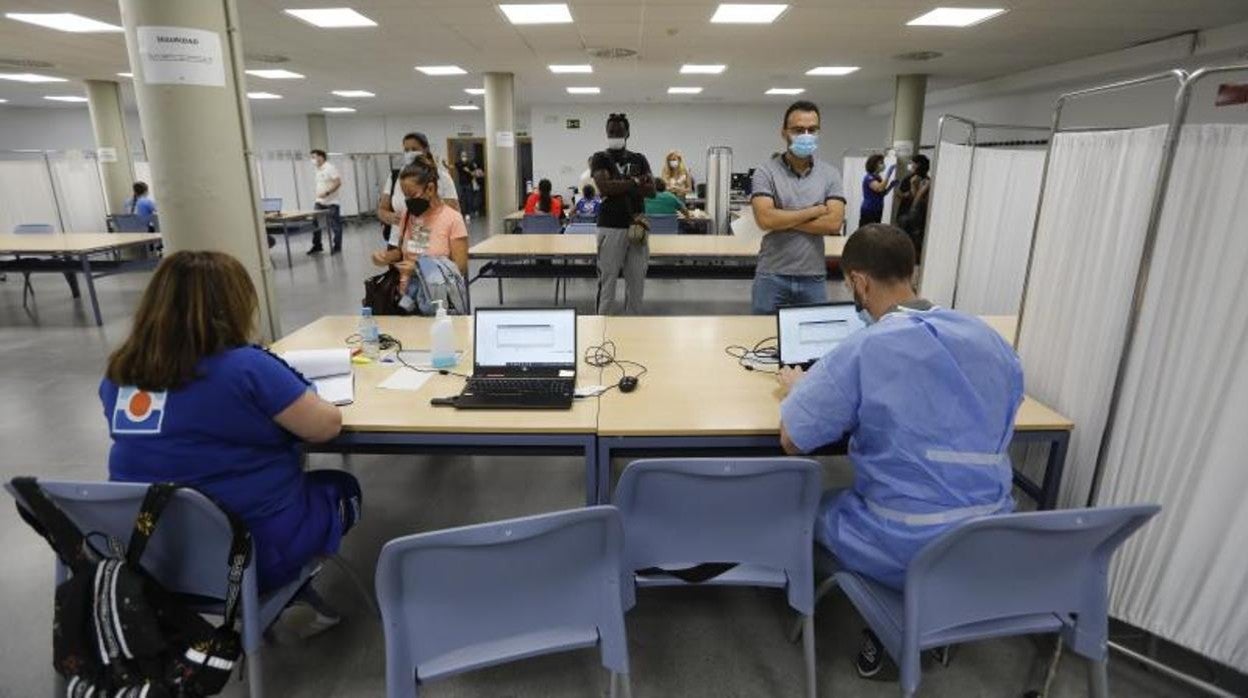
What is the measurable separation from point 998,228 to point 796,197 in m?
1.14

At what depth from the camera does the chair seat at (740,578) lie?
1598mm

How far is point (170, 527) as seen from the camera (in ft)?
4.73

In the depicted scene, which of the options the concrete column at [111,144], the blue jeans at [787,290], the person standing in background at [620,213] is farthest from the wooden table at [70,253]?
the blue jeans at [787,290]

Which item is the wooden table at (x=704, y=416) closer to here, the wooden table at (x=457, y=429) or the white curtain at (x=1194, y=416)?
the wooden table at (x=457, y=429)

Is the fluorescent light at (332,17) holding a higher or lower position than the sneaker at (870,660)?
higher

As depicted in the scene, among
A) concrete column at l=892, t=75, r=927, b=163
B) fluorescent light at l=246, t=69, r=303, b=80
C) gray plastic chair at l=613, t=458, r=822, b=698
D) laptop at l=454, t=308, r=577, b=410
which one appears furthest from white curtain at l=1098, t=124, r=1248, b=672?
fluorescent light at l=246, t=69, r=303, b=80

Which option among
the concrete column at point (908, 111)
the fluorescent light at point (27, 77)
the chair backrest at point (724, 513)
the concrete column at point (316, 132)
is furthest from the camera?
the concrete column at point (316, 132)

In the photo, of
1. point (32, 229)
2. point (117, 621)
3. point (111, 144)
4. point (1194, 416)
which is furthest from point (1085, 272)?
point (111, 144)

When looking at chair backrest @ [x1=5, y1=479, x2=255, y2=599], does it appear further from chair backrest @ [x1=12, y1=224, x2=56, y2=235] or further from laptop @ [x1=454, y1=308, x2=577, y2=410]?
chair backrest @ [x1=12, y1=224, x2=56, y2=235]

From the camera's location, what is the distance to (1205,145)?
158 cm

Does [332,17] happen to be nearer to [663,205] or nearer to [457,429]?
[663,205]

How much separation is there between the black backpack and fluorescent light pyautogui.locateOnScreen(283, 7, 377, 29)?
5.73 m

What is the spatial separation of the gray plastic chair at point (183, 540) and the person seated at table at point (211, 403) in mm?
60

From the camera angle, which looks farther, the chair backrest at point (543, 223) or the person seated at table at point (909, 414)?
the chair backrest at point (543, 223)
